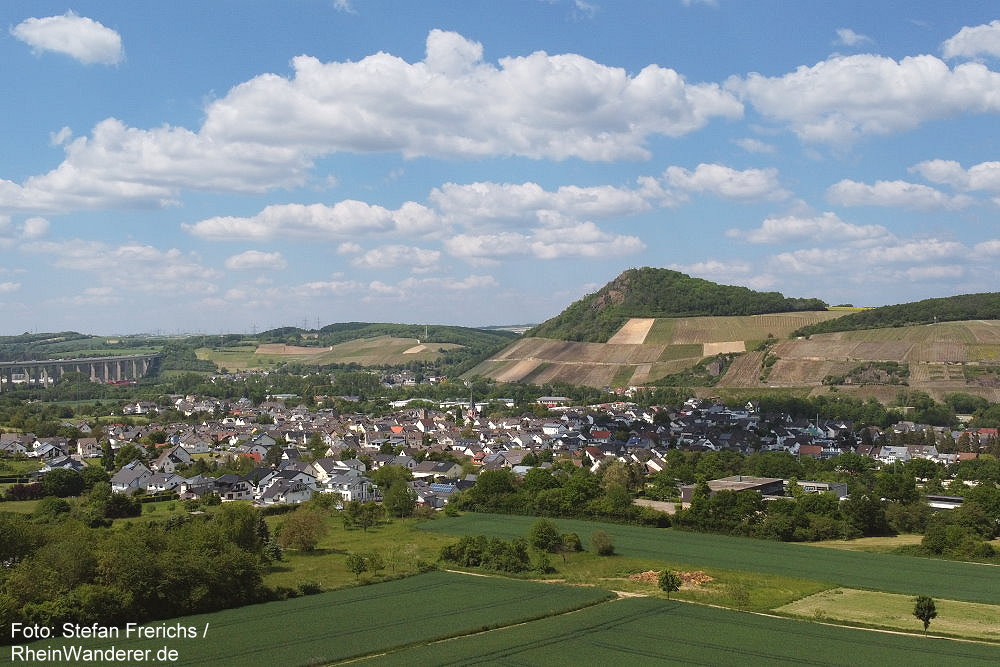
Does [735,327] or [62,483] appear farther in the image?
[735,327]

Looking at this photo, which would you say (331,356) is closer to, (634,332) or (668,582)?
(634,332)

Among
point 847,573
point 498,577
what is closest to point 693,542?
point 847,573

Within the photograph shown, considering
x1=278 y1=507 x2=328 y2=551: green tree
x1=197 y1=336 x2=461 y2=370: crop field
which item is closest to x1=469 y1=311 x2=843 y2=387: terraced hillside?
x1=197 y1=336 x2=461 y2=370: crop field

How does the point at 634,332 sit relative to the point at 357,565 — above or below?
above

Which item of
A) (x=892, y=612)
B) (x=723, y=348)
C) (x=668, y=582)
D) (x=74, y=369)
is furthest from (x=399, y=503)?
(x=74, y=369)

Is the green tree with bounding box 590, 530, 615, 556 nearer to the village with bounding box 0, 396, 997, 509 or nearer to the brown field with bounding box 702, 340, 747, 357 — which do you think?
the village with bounding box 0, 396, 997, 509

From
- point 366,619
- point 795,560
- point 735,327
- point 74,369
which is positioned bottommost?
point 795,560

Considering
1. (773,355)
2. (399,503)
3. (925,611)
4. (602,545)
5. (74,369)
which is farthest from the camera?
(74,369)
